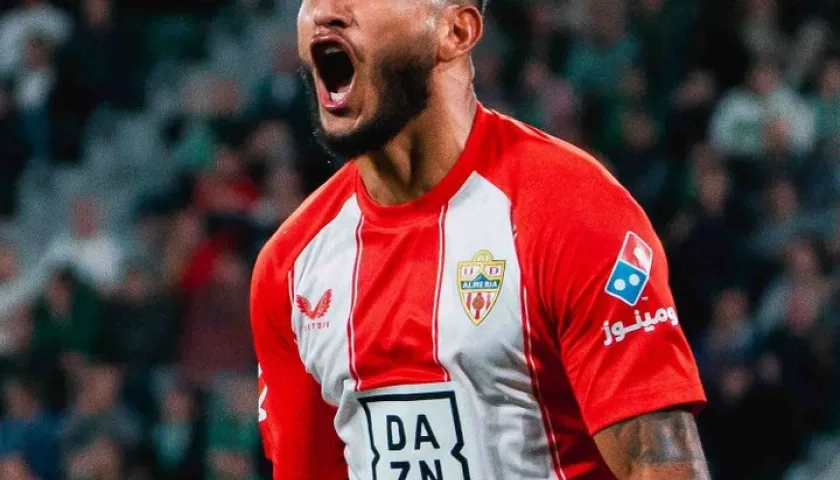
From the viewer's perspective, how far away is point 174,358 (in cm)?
753

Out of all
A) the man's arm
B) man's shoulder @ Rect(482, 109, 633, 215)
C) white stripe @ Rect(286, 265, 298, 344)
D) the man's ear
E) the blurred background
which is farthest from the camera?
the blurred background

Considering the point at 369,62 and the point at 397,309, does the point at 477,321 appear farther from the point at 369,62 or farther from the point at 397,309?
the point at 369,62

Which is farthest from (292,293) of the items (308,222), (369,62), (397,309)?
(369,62)

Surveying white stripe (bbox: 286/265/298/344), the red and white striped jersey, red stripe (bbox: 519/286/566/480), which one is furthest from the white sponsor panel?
white stripe (bbox: 286/265/298/344)

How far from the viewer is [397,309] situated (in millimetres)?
2836

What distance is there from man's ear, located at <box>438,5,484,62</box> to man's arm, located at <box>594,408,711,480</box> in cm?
78

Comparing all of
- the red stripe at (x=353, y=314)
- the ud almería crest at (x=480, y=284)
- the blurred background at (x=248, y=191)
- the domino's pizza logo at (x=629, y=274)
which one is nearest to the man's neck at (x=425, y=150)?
the red stripe at (x=353, y=314)

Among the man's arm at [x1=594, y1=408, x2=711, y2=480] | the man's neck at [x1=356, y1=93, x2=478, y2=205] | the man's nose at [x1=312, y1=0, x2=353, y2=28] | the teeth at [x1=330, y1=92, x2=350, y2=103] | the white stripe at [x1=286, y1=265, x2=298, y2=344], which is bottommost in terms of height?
the man's arm at [x1=594, y1=408, x2=711, y2=480]

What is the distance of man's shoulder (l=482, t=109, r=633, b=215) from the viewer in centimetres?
263

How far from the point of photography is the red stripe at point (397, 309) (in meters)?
2.78

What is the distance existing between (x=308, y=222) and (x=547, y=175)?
59 centimetres

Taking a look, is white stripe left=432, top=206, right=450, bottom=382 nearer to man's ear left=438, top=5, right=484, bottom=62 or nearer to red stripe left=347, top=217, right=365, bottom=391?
red stripe left=347, top=217, right=365, bottom=391

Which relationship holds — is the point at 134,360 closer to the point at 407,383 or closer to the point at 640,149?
the point at 640,149

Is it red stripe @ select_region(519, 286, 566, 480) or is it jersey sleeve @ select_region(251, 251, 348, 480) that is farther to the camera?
jersey sleeve @ select_region(251, 251, 348, 480)
